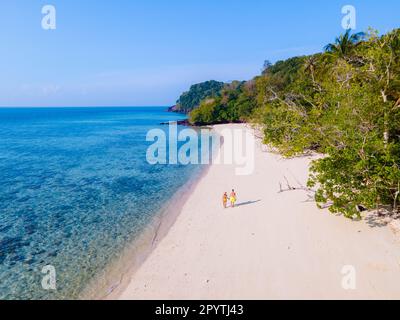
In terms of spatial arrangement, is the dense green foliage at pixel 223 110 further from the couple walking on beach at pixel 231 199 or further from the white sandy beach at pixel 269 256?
the white sandy beach at pixel 269 256

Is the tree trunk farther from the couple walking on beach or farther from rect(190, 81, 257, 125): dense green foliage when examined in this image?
rect(190, 81, 257, 125): dense green foliage

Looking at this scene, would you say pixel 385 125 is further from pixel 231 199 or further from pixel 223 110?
pixel 223 110

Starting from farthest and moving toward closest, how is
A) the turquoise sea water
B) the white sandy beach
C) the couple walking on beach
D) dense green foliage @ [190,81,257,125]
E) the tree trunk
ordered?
dense green foliage @ [190,81,257,125], the couple walking on beach, the turquoise sea water, the tree trunk, the white sandy beach

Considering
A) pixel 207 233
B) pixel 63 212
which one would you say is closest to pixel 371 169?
pixel 207 233

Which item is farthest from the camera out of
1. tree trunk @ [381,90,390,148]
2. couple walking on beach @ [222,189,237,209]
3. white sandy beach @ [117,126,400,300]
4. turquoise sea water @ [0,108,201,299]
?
couple walking on beach @ [222,189,237,209]

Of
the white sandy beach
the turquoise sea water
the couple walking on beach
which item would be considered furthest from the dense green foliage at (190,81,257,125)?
the white sandy beach

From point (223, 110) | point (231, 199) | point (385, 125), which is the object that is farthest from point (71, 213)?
point (223, 110)

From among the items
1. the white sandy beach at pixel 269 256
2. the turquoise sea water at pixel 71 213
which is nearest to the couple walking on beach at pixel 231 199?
the white sandy beach at pixel 269 256

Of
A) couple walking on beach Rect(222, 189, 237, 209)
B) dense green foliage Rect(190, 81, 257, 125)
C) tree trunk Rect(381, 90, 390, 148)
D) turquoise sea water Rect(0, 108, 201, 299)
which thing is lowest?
turquoise sea water Rect(0, 108, 201, 299)

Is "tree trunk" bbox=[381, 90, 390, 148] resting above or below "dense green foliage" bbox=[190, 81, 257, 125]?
below

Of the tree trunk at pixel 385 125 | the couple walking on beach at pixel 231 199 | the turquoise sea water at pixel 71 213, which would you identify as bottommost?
the turquoise sea water at pixel 71 213
